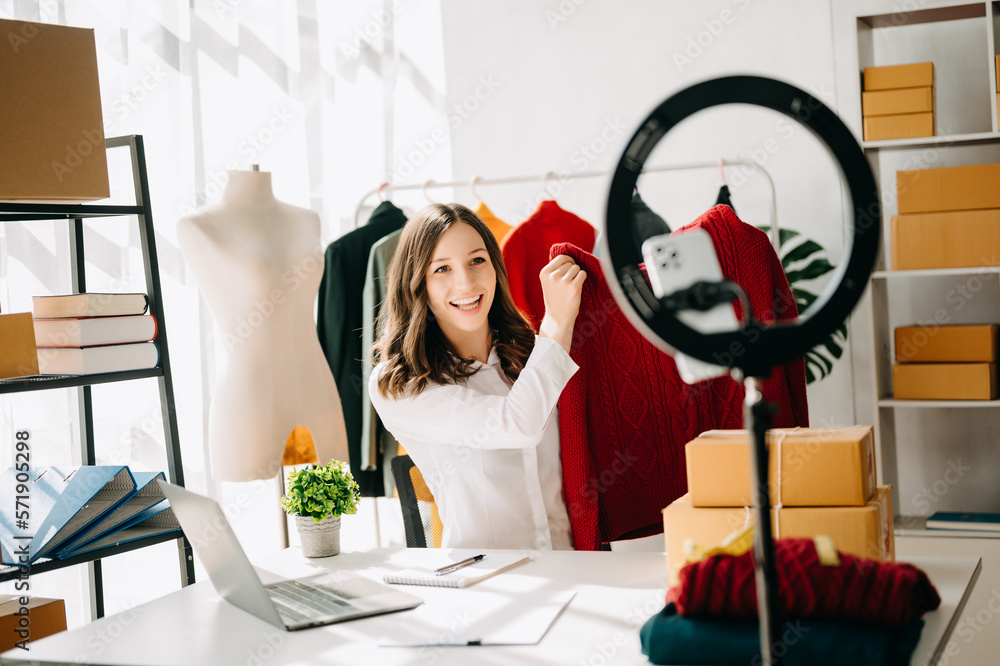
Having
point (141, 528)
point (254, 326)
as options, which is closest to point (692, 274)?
point (141, 528)

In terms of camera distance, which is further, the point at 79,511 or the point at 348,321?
the point at 348,321

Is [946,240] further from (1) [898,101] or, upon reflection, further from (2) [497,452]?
(2) [497,452]

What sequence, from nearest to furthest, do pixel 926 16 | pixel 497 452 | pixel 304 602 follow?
pixel 304 602, pixel 497 452, pixel 926 16

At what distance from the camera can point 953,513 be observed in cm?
327

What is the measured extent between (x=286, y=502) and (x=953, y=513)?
8.56 feet

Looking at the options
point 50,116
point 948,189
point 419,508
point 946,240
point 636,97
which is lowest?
point 419,508

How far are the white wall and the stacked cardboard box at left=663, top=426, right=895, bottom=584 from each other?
2.50 metres

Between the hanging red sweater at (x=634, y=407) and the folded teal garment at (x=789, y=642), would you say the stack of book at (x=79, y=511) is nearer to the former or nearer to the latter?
the hanging red sweater at (x=634, y=407)

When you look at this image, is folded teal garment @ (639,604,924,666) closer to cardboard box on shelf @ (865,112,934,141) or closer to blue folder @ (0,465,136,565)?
blue folder @ (0,465,136,565)

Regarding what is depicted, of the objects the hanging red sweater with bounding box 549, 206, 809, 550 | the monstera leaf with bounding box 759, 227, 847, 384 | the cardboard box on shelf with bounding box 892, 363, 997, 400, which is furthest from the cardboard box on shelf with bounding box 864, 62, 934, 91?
the hanging red sweater with bounding box 549, 206, 809, 550

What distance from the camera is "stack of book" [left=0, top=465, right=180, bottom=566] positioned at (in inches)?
71.1

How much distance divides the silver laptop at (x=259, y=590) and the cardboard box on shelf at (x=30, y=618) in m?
0.67

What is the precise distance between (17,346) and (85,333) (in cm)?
16

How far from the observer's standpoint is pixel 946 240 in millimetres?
3062
